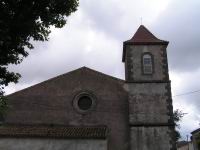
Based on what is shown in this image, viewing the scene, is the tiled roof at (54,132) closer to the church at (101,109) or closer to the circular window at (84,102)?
the church at (101,109)

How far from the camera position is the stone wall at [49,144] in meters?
A: 22.6

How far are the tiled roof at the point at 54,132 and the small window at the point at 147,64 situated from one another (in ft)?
16.1

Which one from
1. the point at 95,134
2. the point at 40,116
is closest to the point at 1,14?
the point at 95,134

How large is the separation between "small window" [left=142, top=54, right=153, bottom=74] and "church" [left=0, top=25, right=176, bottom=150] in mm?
27

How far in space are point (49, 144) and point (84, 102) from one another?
4.34m

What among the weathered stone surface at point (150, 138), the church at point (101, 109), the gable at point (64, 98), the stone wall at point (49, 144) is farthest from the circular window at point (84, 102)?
the weathered stone surface at point (150, 138)

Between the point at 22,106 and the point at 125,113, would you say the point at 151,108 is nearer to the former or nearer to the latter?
the point at 125,113

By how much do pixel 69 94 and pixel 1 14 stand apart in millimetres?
14775

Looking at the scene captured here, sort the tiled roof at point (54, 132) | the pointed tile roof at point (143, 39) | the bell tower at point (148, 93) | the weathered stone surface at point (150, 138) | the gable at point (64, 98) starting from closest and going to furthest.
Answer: the tiled roof at point (54, 132) → the weathered stone surface at point (150, 138) → the bell tower at point (148, 93) → the gable at point (64, 98) → the pointed tile roof at point (143, 39)

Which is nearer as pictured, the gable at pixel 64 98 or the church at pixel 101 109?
the church at pixel 101 109

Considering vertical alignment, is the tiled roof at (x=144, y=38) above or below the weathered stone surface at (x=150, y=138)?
above

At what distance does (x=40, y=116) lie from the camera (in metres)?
25.4

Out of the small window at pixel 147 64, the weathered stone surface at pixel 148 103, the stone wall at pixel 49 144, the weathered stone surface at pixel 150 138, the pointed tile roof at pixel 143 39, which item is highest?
the pointed tile roof at pixel 143 39

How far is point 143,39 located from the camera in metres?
26.9
